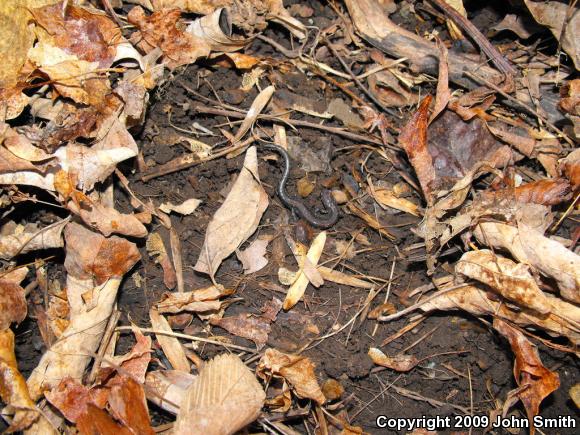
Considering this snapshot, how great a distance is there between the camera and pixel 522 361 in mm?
3188

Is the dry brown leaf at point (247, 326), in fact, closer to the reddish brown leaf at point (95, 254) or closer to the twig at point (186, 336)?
the twig at point (186, 336)

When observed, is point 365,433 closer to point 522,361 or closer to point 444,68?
point 522,361

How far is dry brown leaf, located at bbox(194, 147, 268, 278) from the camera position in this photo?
11.3ft

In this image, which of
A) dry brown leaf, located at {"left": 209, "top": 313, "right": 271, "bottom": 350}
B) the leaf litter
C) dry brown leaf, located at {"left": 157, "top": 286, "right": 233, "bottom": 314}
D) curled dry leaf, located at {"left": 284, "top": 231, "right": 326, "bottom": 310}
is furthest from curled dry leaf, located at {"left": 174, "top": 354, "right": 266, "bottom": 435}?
curled dry leaf, located at {"left": 284, "top": 231, "right": 326, "bottom": 310}

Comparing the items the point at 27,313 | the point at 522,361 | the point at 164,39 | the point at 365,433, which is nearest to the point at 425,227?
the point at 522,361

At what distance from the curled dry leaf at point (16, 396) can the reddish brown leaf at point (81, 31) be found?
1930 millimetres

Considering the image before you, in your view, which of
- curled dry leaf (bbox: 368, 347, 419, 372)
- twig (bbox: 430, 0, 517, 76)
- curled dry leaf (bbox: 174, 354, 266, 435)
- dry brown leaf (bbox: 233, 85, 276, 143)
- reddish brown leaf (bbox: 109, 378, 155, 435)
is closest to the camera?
curled dry leaf (bbox: 174, 354, 266, 435)

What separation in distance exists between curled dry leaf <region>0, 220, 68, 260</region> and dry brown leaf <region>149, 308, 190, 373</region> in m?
0.74

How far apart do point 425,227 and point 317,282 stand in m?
0.77

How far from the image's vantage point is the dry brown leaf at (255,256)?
11.4ft

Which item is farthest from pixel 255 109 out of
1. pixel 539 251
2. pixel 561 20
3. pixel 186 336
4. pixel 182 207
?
pixel 561 20

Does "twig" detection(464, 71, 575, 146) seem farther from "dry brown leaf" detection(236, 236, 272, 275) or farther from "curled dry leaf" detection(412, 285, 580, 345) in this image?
"dry brown leaf" detection(236, 236, 272, 275)

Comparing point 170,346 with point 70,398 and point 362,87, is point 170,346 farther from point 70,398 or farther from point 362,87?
point 362,87

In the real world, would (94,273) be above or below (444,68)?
below
